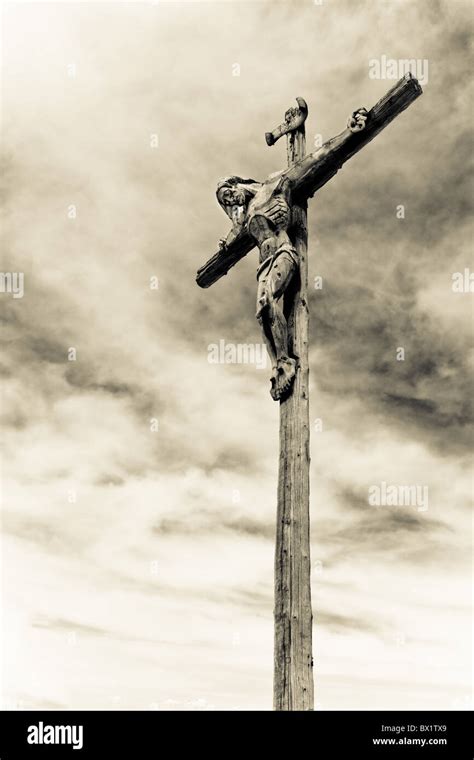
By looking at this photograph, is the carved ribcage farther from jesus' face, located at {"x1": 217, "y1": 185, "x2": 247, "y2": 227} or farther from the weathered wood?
jesus' face, located at {"x1": 217, "y1": 185, "x2": 247, "y2": 227}

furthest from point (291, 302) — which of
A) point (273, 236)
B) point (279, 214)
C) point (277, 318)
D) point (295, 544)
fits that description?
point (295, 544)

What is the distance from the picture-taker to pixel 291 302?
6.39 meters

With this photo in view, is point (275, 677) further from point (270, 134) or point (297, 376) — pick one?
point (270, 134)

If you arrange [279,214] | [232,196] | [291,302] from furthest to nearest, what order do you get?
[232,196]
[279,214]
[291,302]

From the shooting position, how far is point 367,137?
6418 mm

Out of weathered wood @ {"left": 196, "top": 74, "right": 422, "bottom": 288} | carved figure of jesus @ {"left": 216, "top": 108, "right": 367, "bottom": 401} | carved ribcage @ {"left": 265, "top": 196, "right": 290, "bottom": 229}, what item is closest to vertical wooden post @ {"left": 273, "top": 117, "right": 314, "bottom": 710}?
carved figure of jesus @ {"left": 216, "top": 108, "right": 367, "bottom": 401}

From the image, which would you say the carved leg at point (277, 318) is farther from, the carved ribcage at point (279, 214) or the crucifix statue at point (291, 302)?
the carved ribcage at point (279, 214)

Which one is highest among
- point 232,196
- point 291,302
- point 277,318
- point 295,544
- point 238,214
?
point 232,196

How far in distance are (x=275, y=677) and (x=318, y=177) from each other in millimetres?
3970

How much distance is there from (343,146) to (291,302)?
53.6 inches

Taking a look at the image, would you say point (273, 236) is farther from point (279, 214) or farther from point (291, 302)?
point (291, 302)

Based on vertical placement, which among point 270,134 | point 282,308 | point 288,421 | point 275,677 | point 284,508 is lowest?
point 275,677

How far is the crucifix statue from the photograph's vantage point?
5.25 m
